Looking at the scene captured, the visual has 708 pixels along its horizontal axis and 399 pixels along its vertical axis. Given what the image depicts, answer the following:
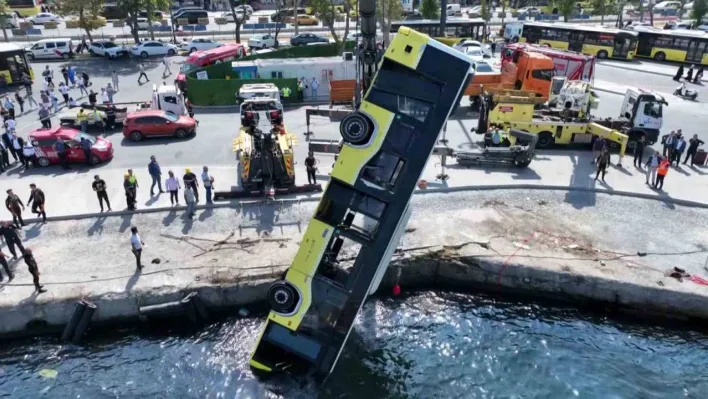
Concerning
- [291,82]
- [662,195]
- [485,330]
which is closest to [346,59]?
[291,82]

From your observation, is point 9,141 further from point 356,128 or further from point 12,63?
point 356,128

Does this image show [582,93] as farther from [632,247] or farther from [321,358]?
[321,358]

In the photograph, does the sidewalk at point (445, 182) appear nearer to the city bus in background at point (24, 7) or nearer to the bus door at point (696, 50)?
the bus door at point (696, 50)

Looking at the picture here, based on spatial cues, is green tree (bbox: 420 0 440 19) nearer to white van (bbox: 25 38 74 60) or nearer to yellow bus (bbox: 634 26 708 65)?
yellow bus (bbox: 634 26 708 65)

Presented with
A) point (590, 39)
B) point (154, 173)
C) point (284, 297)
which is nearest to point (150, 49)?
point (154, 173)

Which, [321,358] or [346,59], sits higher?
[346,59]

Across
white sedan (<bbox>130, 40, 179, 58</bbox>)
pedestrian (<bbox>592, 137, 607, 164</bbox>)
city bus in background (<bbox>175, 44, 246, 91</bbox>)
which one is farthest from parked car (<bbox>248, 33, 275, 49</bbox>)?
pedestrian (<bbox>592, 137, 607, 164</bbox>)

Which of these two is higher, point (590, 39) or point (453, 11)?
point (453, 11)
